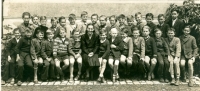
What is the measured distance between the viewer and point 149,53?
5.43m

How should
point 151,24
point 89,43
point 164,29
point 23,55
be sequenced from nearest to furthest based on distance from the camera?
point 23,55
point 89,43
point 164,29
point 151,24

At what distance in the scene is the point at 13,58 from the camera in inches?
210

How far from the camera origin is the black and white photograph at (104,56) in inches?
205

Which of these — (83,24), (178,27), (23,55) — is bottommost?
(23,55)

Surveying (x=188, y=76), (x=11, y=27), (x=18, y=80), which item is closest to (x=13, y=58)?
(x=18, y=80)

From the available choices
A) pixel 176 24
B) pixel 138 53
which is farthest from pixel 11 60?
pixel 176 24

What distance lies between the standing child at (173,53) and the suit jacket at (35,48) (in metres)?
2.52

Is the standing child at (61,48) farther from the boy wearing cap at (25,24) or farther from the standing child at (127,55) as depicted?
the standing child at (127,55)

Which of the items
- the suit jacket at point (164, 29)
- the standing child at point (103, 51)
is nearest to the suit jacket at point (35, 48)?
the standing child at point (103, 51)

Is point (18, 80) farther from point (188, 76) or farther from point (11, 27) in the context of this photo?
point (188, 76)

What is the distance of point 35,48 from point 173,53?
2712 mm

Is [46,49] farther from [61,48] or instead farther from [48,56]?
[61,48]

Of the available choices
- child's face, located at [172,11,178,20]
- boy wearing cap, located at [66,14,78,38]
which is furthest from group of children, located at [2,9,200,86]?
child's face, located at [172,11,178,20]

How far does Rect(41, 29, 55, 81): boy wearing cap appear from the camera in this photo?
529cm
